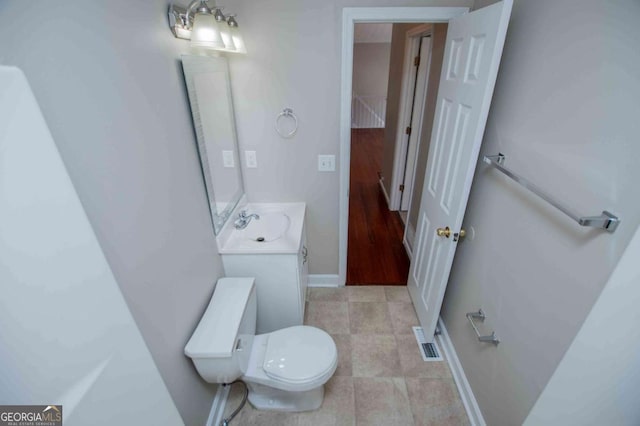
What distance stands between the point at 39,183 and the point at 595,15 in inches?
59.0

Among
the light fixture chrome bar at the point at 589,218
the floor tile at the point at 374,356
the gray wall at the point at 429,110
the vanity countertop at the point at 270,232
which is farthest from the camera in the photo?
the gray wall at the point at 429,110

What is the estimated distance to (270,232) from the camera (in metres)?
1.94

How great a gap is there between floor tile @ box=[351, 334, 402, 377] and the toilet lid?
1.51ft

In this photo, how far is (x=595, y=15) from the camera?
88 centimetres

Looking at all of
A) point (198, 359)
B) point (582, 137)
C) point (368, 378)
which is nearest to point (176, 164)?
point (198, 359)

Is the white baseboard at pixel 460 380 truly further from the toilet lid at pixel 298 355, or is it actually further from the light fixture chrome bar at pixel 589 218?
the light fixture chrome bar at pixel 589 218

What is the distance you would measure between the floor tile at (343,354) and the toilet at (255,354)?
0.22 m

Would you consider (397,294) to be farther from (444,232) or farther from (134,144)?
(134,144)

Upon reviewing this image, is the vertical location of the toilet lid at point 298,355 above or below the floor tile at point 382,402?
above

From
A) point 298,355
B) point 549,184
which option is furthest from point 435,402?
point 549,184

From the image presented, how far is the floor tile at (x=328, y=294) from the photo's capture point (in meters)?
2.42

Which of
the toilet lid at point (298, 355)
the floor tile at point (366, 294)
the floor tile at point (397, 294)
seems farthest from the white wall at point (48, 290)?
the floor tile at point (397, 294)

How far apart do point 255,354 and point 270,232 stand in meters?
0.74

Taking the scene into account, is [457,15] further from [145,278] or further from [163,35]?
[145,278]
